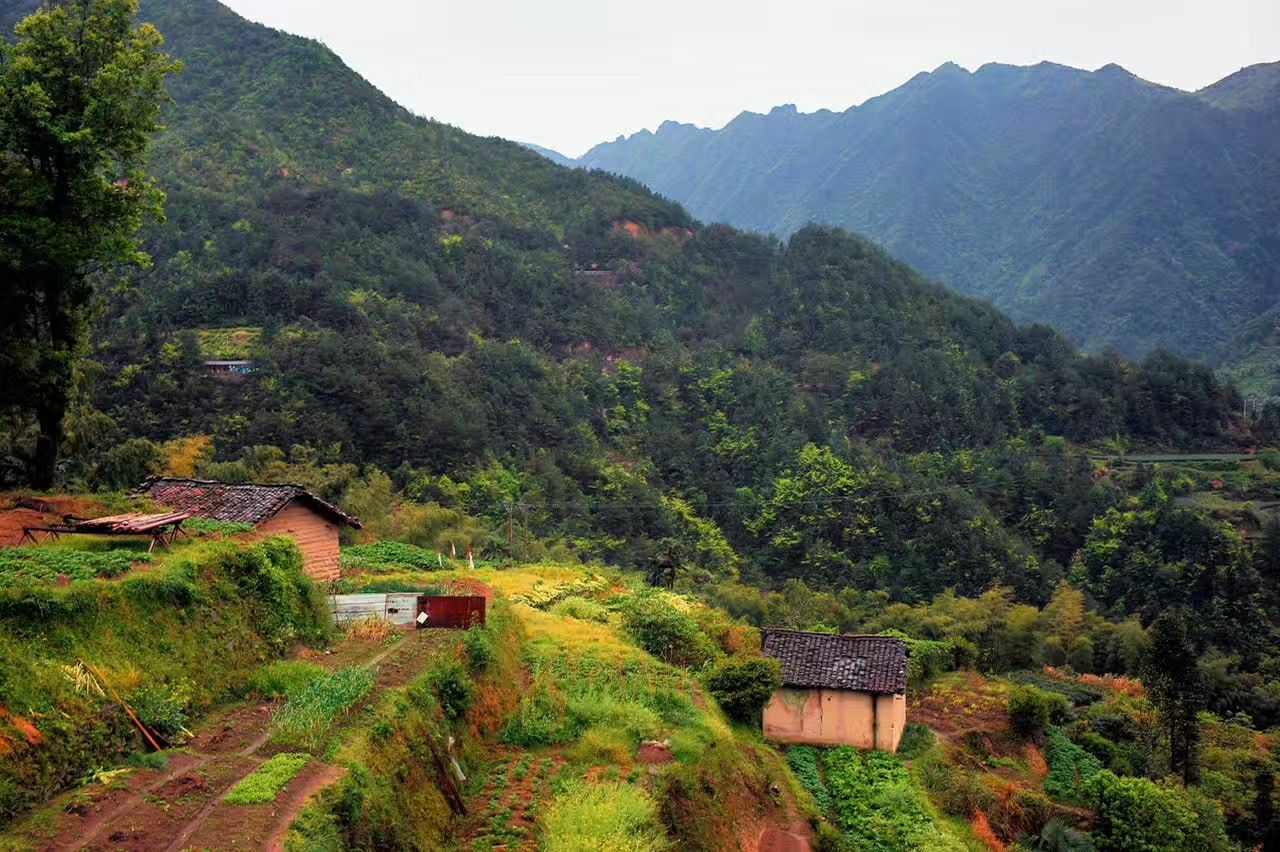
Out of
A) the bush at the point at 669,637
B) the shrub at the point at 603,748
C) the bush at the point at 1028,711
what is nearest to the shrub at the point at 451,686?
the shrub at the point at 603,748

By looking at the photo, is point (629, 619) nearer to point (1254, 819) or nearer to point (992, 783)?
point (992, 783)

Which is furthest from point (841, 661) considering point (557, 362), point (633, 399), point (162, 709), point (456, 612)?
point (557, 362)

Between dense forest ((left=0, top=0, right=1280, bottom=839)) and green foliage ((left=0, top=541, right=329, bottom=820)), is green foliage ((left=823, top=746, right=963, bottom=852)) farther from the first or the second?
dense forest ((left=0, top=0, right=1280, bottom=839))

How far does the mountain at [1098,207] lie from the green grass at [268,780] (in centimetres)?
13762

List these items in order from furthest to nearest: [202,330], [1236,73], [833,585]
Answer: [1236,73] < [202,330] < [833,585]

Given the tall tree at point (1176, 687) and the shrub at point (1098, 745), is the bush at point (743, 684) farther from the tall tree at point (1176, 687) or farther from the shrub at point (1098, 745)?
the tall tree at point (1176, 687)

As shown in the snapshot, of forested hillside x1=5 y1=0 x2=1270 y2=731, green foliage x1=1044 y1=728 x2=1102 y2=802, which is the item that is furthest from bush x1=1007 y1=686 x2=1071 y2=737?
forested hillside x1=5 y1=0 x2=1270 y2=731

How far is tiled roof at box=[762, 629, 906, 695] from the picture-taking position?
25125 millimetres

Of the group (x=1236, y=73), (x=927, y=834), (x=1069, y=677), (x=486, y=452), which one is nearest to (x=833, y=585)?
(x=1069, y=677)

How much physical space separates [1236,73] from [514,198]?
155 m

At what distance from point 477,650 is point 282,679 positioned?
12.3 ft

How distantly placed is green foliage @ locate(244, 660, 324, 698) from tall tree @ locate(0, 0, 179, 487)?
993cm

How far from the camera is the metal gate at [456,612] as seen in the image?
737 inches

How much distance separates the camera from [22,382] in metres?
20.1
